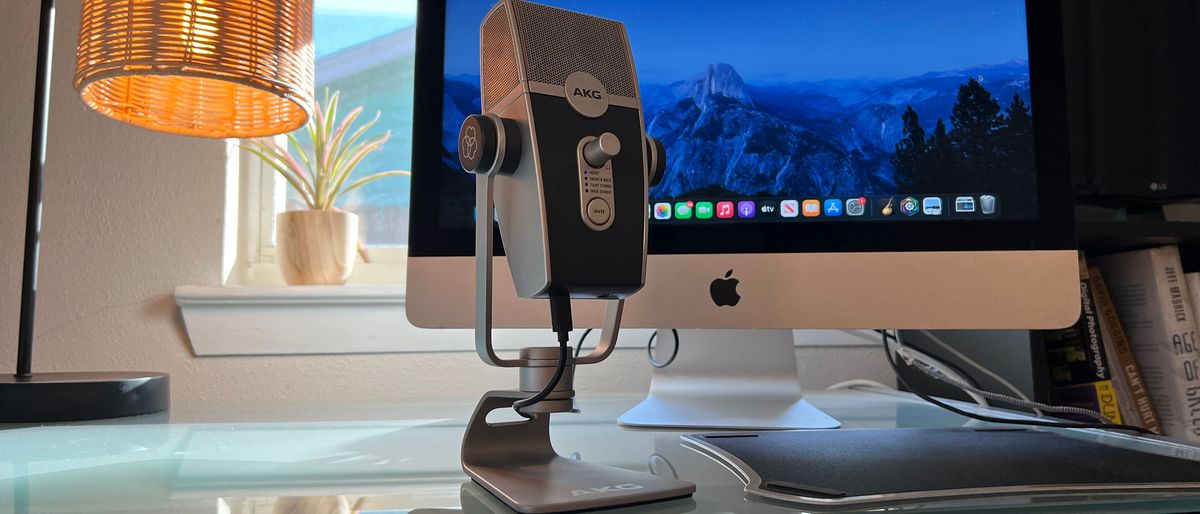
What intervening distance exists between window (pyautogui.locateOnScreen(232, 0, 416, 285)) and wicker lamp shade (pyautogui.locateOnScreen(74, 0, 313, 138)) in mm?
345

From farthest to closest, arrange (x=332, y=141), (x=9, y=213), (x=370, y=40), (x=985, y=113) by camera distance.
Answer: (x=370, y=40) < (x=332, y=141) < (x=9, y=213) < (x=985, y=113)

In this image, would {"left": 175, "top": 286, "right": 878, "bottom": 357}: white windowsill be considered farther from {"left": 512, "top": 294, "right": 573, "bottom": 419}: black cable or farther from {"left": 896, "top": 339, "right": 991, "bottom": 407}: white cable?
{"left": 512, "top": 294, "right": 573, "bottom": 419}: black cable

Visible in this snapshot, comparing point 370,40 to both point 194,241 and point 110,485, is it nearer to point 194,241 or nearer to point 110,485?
point 194,241

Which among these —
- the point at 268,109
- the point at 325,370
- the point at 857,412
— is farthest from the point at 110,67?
the point at 857,412

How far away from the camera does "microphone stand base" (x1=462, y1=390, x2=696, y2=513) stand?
0.37m

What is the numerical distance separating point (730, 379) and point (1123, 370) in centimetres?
45

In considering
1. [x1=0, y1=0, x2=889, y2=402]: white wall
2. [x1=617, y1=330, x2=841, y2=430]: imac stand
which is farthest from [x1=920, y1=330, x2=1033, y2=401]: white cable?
[x1=0, y1=0, x2=889, y2=402]: white wall

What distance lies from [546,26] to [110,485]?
36cm

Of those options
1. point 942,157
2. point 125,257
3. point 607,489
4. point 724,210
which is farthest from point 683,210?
point 125,257

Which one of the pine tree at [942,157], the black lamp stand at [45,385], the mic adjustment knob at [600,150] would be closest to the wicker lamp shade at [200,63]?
the black lamp stand at [45,385]

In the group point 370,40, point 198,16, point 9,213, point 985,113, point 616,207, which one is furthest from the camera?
point 370,40

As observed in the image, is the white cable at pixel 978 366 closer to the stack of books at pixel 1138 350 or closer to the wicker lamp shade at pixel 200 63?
the stack of books at pixel 1138 350

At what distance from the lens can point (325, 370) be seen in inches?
44.1

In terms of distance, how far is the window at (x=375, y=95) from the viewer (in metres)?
1.33
